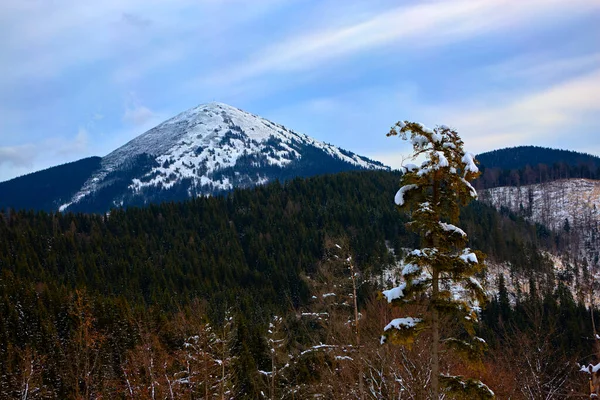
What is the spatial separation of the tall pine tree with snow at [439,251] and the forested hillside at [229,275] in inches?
463

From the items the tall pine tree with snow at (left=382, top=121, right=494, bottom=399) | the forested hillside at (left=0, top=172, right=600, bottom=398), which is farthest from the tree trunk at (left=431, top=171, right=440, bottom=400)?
the forested hillside at (left=0, top=172, right=600, bottom=398)

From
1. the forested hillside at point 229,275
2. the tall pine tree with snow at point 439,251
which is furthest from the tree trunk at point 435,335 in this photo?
the forested hillside at point 229,275

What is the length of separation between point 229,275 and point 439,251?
400ft

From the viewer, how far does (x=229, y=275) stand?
130 m

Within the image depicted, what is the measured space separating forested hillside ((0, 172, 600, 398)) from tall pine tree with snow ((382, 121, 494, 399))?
11.8 metres

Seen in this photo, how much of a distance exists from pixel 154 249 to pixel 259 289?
5046 centimetres

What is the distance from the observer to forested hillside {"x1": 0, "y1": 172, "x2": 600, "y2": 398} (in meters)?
52.5

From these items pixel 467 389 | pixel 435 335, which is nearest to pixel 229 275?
pixel 435 335

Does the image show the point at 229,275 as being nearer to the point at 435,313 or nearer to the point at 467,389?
the point at 435,313

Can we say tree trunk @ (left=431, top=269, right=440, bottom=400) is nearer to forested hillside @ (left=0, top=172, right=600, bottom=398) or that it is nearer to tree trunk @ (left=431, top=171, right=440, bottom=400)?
tree trunk @ (left=431, top=171, right=440, bottom=400)

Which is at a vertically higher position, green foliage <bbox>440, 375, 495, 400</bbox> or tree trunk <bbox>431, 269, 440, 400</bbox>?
tree trunk <bbox>431, 269, 440, 400</bbox>

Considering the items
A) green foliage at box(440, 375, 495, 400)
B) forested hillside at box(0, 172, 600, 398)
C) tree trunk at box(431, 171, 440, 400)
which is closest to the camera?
green foliage at box(440, 375, 495, 400)

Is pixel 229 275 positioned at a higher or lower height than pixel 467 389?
lower

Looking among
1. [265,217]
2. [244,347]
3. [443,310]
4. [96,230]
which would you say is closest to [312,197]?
[265,217]
